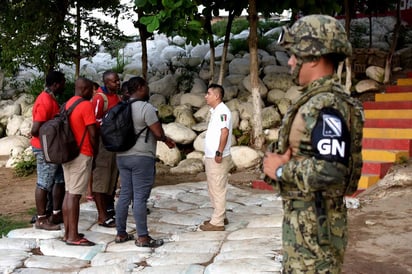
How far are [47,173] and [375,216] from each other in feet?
12.4

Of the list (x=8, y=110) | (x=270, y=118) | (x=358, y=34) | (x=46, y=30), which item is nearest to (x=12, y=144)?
(x=8, y=110)

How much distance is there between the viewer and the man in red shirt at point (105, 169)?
598cm

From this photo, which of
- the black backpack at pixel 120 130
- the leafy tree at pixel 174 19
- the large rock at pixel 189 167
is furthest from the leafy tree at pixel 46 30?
the black backpack at pixel 120 130

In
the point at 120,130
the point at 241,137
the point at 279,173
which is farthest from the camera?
the point at 241,137

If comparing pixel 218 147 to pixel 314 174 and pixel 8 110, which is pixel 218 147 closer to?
pixel 314 174

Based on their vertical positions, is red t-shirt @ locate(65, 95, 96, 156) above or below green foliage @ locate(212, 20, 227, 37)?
below

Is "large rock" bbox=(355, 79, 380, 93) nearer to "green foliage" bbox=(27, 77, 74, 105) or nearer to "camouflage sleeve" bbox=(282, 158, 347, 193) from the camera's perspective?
"green foliage" bbox=(27, 77, 74, 105)

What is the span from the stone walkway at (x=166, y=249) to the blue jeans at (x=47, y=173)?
511 millimetres

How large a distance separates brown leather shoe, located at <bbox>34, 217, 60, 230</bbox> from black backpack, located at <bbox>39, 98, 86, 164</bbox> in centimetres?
100

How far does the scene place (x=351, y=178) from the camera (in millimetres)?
2562

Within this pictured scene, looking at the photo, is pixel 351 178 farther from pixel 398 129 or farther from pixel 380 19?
pixel 380 19

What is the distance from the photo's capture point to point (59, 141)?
5.11 m

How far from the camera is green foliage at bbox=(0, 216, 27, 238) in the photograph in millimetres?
6078

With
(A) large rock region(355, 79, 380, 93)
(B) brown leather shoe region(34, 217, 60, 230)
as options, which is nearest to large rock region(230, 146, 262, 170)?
(A) large rock region(355, 79, 380, 93)
